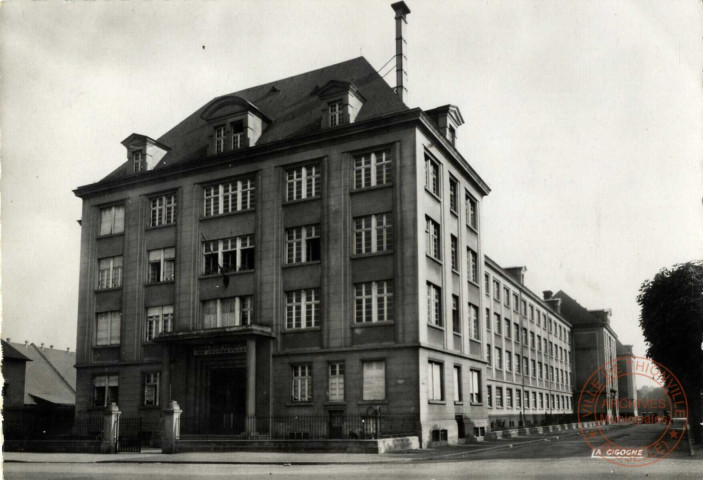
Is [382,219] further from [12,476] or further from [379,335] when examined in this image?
[12,476]

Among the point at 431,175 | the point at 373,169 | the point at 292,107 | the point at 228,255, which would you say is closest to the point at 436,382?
the point at 431,175

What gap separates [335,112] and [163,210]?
11.3 meters

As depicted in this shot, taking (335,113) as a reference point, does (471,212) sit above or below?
below

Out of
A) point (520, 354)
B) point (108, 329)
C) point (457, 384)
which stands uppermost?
point (108, 329)

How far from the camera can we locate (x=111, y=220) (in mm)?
40062

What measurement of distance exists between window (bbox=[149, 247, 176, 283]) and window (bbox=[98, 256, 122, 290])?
2349mm

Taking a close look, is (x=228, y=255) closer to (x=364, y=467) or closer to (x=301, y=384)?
(x=301, y=384)

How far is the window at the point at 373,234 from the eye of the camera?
31.6 meters

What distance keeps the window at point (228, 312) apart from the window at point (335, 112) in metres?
9.33

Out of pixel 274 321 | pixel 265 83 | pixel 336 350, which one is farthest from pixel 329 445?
pixel 265 83

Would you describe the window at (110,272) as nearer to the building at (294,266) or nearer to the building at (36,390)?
the building at (294,266)

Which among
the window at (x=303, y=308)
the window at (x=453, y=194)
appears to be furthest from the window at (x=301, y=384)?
the window at (x=453, y=194)

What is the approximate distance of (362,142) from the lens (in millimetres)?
32594

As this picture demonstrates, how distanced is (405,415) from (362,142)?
12.3 m
